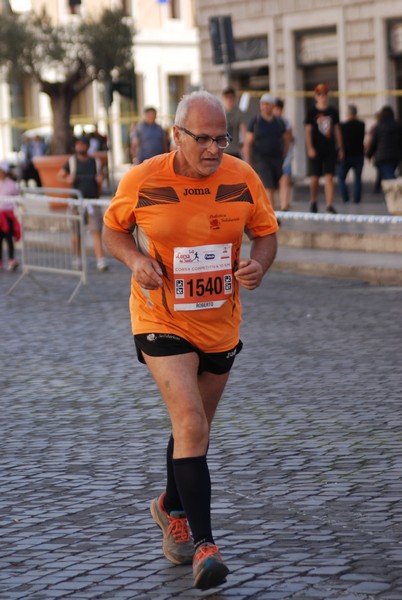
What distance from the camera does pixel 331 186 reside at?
71.8 ft

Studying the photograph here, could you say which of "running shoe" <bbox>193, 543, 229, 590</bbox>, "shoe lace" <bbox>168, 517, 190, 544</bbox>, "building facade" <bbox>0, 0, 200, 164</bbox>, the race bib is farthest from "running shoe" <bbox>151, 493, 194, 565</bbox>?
"building facade" <bbox>0, 0, 200, 164</bbox>

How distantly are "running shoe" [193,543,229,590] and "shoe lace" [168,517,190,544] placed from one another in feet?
1.35

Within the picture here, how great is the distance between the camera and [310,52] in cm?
3578

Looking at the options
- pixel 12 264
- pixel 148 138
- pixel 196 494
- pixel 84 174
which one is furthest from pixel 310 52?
pixel 196 494

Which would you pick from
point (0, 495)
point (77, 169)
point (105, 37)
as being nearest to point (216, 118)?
point (0, 495)

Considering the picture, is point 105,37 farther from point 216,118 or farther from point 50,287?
point 216,118

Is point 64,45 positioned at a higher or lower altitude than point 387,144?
higher

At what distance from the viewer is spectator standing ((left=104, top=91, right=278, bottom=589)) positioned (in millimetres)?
5262

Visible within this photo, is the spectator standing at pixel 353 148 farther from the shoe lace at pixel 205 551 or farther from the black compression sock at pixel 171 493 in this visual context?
the shoe lace at pixel 205 551

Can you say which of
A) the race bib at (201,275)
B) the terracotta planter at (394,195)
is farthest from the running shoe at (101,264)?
the race bib at (201,275)

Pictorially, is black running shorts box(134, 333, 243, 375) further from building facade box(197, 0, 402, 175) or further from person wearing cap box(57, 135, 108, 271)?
building facade box(197, 0, 402, 175)

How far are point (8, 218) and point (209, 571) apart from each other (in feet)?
50.5

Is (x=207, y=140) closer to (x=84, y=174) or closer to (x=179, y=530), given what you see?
(x=179, y=530)

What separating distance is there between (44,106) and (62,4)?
14.2 feet
